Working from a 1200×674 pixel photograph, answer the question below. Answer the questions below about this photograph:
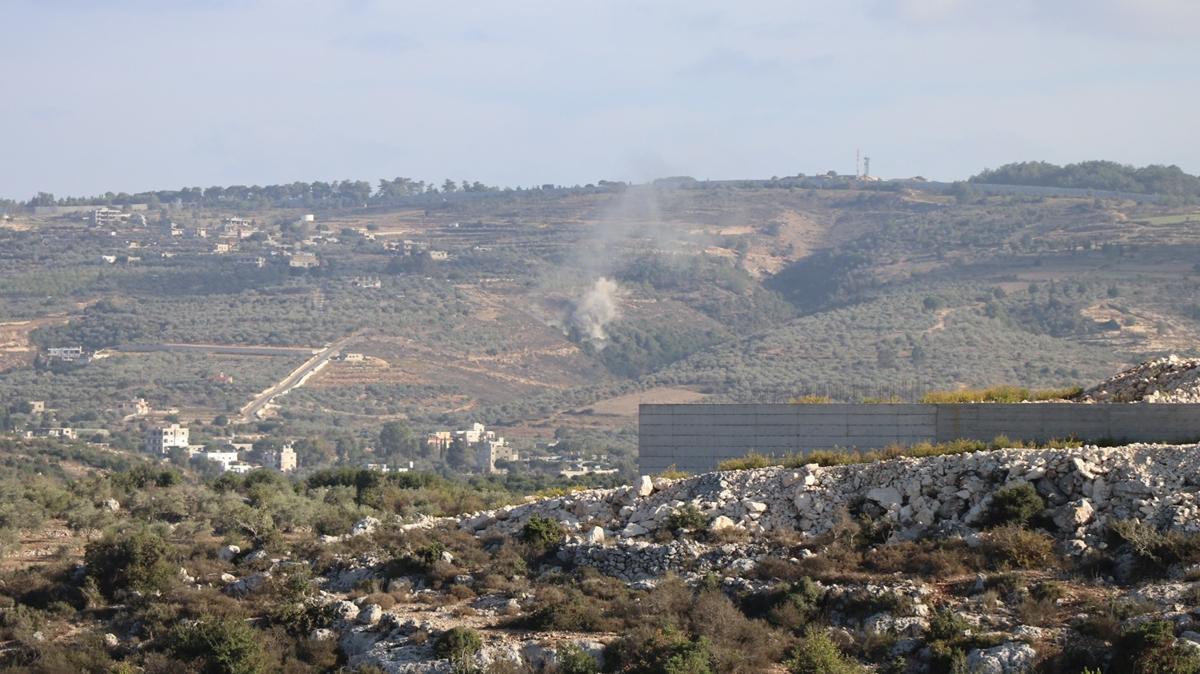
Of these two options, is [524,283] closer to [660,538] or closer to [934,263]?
[934,263]

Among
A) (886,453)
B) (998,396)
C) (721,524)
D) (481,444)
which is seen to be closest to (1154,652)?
(721,524)

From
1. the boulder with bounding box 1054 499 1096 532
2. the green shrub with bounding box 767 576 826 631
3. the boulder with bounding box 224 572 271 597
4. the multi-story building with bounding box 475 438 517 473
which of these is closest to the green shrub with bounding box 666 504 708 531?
the green shrub with bounding box 767 576 826 631

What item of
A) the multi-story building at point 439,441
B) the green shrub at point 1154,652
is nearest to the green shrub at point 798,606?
the green shrub at point 1154,652

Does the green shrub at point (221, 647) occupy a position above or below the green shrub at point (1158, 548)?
below

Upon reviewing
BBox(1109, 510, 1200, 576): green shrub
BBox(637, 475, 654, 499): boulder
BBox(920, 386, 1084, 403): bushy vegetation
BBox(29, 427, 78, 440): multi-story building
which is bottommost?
BBox(29, 427, 78, 440): multi-story building

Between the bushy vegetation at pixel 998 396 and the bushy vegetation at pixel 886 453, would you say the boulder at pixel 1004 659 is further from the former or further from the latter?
the bushy vegetation at pixel 998 396

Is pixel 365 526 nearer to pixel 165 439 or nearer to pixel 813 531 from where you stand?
pixel 813 531

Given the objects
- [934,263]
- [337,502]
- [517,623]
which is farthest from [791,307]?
[517,623]

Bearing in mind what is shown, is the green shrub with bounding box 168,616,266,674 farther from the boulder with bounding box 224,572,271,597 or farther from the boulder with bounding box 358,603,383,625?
the boulder with bounding box 224,572,271,597
